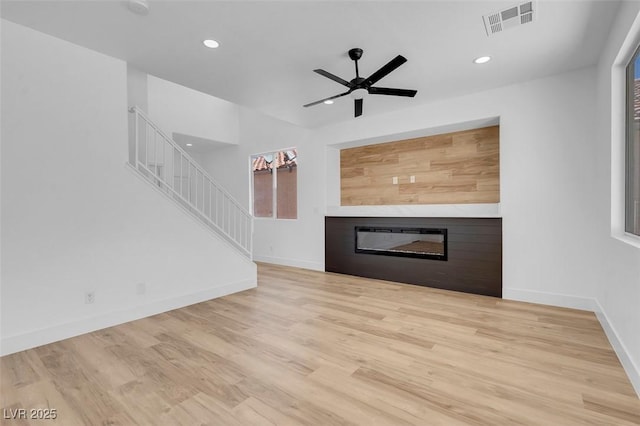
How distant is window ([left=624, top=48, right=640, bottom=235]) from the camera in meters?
2.23

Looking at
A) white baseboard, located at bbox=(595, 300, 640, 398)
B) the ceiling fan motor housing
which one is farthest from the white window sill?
the ceiling fan motor housing

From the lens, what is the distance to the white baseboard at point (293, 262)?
575 centimetres

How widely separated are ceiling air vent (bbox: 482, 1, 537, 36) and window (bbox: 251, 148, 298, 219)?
13.6 ft

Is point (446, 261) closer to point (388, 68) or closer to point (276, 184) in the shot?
point (388, 68)

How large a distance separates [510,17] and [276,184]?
506cm

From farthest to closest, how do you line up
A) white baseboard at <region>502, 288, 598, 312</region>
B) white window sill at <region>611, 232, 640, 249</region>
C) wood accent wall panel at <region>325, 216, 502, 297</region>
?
wood accent wall panel at <region>325, 216, 502, 297</region>
white baseboard at <region>502, 288, 598, 312</region>
white window sill at <region>611, 232, 640, 249</region>

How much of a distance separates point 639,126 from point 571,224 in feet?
5.13

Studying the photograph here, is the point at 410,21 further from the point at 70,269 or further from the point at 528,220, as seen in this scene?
the point at 70,269

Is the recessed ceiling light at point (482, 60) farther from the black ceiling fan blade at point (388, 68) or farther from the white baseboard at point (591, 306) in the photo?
the white baseboard at point (591, 306)

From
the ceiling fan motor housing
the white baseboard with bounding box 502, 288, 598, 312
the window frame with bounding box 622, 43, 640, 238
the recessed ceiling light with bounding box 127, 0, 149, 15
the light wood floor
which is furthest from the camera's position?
the white baseboard with bounding box 502, 288, 598, 312

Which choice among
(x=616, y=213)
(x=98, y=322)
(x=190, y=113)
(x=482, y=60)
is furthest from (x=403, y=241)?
(x=190, y=113)

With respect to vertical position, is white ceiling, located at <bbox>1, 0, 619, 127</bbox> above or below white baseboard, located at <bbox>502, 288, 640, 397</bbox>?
above

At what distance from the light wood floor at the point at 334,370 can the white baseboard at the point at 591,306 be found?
0.07m

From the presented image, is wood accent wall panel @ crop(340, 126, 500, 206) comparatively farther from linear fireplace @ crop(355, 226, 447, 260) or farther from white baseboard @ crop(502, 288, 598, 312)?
white baseboard @ crop(502, 288, 598, 312)
